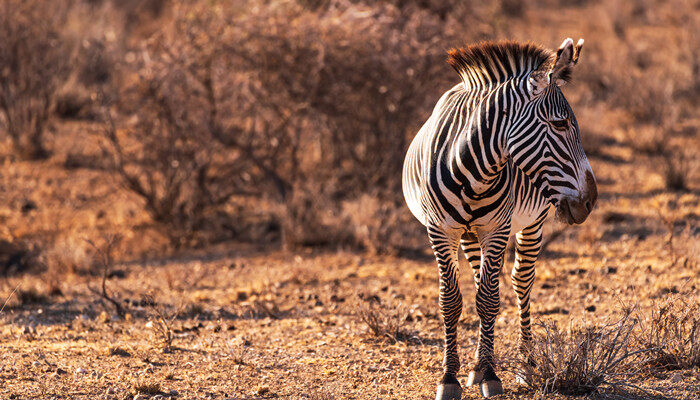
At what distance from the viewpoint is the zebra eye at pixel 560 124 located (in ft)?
13.4

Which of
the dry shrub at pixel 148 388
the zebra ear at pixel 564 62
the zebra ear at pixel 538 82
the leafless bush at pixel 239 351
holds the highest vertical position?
the zebra ear at pixel 564 62

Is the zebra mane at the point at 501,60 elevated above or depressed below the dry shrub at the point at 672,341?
above

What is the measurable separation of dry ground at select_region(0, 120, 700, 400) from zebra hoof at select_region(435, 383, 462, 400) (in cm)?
26

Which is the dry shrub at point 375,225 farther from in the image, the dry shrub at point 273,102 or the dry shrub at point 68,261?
the dry shrub at point 68,261

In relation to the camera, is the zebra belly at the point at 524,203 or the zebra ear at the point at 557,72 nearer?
the zebra ear at the point at 557,72

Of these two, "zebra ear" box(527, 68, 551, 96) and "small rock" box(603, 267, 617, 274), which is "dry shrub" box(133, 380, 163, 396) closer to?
"zebra ear" box(527, 68, 551, 96)

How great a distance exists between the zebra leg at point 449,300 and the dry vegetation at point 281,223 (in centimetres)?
31

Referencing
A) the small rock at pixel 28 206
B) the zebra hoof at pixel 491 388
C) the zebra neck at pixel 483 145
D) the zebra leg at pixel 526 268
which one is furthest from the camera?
the small rock at pixel 28 206

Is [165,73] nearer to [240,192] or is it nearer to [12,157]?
[240,192]

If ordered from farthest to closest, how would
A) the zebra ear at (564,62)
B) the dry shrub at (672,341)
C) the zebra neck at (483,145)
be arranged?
the dry shrub at (672,341) < the zebra neck at (483,145) < the zebra ear at (564,62)

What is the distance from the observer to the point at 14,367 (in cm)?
528

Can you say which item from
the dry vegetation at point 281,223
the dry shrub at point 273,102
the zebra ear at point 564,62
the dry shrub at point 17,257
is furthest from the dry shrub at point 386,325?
the dry shrub at point 17,257

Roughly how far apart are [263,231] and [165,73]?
2.40 metres

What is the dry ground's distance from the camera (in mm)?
5113
